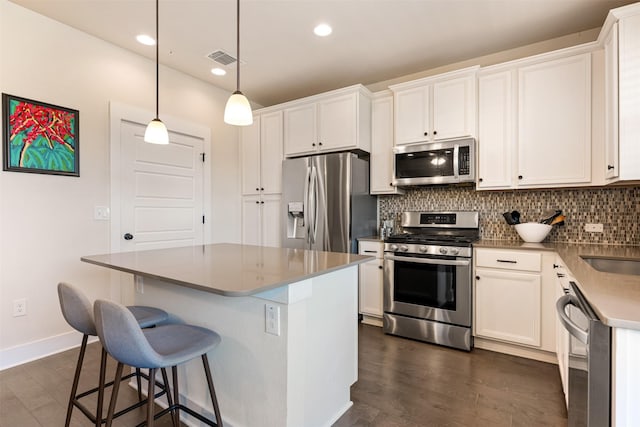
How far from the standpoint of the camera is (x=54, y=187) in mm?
2703

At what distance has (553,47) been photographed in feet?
9.76

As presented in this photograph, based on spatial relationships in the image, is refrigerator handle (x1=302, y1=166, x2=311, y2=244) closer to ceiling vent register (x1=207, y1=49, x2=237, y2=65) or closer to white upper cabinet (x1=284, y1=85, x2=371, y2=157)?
white upper cabinet (x1=284, y1=85, x2=371, y2=157)

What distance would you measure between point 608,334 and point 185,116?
12.9 feet

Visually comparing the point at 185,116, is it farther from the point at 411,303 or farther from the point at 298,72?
the point at 411,303

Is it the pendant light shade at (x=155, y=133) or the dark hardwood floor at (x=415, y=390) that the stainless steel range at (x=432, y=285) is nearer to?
the dark hardwood floor at (x=415, y=390)

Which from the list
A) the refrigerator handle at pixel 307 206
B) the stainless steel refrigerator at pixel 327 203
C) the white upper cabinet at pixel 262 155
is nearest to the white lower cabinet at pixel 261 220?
the white upper cabinet at pixel 262 155

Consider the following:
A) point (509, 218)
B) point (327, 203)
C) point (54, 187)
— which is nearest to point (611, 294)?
point (509, 218)

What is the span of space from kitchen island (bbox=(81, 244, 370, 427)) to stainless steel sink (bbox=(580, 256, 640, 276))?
1.57 metres

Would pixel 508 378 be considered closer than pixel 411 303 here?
Yes

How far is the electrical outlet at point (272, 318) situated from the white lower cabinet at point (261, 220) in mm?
2524

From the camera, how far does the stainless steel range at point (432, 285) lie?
276 cm

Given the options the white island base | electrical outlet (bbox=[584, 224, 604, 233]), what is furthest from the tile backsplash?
the white island base

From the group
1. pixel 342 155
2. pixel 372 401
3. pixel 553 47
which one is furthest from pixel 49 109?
pixel 553 47

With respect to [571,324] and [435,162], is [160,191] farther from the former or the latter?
[571,324]
